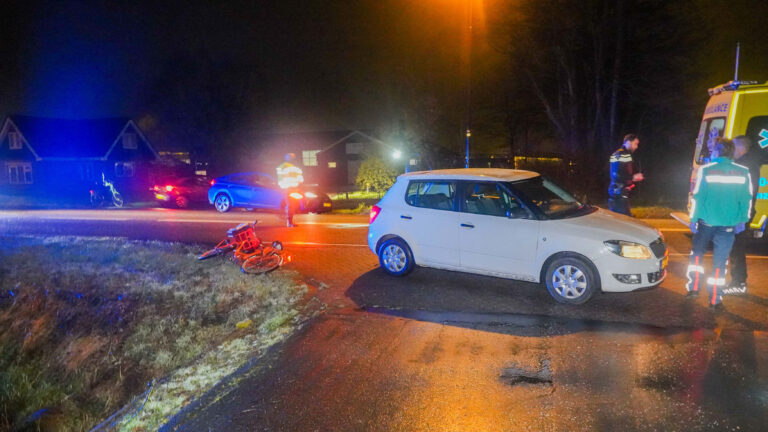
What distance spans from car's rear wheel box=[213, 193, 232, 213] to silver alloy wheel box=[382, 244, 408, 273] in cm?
1194

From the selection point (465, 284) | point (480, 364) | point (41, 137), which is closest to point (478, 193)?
point (465, 284)

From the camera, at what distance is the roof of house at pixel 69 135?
43.3 metres

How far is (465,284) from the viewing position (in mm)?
7832

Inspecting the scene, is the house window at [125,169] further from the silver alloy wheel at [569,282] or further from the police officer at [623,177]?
the silver alloy wheel at [569,282]

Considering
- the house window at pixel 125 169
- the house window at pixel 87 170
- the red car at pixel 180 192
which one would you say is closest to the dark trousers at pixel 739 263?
the red car at pixel 180 192

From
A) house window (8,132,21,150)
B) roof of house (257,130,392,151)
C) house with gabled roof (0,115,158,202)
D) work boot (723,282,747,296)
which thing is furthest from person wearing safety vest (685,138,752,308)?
house window (8,132,21,150)

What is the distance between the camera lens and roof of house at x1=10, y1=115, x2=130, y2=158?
142ft

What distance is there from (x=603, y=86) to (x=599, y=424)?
23184 millimetres

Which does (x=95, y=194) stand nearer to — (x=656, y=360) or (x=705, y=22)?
(x=656, y=360)

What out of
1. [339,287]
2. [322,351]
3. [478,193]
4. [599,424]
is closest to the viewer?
[599,424]

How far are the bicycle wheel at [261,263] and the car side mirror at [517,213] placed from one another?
436 centimetres

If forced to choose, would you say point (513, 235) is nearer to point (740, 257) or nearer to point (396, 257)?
point (396, 257)

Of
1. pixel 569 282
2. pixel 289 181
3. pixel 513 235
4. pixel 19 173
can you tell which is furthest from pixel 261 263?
pixel 19 173

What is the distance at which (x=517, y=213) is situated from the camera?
692 cm
